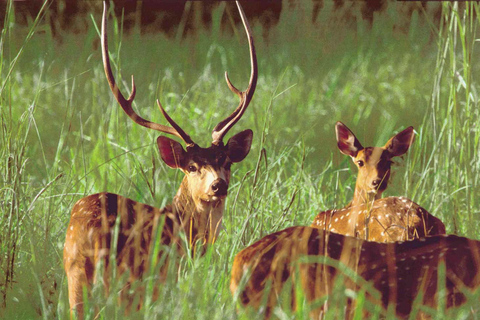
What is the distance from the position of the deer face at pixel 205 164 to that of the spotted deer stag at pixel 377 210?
0.38 m

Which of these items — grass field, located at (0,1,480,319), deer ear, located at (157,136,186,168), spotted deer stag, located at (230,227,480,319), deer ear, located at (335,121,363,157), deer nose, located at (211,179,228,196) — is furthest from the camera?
deer ear, located at (335,121,363,157)

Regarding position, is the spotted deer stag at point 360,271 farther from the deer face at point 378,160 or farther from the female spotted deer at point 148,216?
the deer face at point 378,160

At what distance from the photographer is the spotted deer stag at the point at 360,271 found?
203 cm

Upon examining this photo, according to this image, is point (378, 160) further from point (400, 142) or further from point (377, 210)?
point (377, 210)

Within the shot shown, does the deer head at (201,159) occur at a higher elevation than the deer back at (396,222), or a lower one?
higher

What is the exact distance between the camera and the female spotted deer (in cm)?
245

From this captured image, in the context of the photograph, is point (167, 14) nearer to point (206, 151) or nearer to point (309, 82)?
point (309, 82)

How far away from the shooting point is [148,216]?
2.61 meters

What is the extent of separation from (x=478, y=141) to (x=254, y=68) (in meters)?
0.91

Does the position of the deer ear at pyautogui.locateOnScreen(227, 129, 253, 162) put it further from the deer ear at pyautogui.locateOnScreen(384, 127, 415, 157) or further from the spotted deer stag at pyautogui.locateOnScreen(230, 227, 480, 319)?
the spotted deer stag at pyautogui.locateOnScreen(230, 227, 480, 319)

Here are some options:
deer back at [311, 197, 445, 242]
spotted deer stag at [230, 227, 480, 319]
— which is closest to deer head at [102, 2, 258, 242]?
deer back at [311, 197, 445, 242]

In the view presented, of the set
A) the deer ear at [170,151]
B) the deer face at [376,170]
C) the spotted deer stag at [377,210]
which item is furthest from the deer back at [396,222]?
the deer ear at [170,151]

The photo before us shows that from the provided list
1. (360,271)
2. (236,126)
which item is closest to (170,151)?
(360,271)

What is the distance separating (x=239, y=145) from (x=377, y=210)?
21.5 inches
